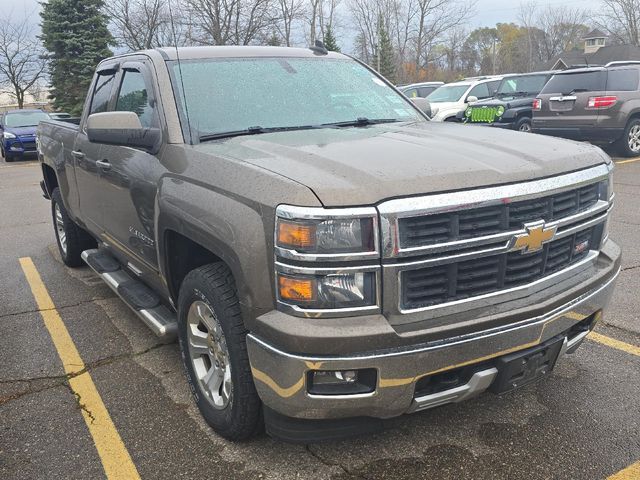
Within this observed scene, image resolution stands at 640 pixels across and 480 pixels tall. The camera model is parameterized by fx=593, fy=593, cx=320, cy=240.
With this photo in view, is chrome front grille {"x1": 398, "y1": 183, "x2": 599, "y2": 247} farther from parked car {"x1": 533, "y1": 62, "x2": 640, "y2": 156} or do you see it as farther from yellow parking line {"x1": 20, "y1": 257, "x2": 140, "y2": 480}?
parked car {"x1": 533, "y1": 62, "x2": 640, "y2": 156}

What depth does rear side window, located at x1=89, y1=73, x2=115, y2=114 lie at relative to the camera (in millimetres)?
4527

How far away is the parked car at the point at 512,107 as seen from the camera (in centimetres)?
1465

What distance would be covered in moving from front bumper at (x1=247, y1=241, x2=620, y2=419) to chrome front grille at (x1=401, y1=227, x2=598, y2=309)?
16 centimetres

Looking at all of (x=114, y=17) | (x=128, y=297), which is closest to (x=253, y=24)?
(x=114, y=17)

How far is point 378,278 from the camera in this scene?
224cm

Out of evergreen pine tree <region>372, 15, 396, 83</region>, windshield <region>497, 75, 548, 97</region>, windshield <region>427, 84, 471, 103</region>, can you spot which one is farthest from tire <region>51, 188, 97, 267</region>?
evergreen pine tree <region>372, 15, 396, 83</region>

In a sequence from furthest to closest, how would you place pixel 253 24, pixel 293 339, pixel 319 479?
pixel 253 24
pixel 319 479
pixel 293 339

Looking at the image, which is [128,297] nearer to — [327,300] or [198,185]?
[198,185]

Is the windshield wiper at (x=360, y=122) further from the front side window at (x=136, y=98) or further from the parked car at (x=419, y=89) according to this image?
the parked car at (x=419, y=89)

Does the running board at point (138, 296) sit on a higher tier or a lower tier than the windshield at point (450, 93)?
lower

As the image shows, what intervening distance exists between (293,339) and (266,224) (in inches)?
18.0

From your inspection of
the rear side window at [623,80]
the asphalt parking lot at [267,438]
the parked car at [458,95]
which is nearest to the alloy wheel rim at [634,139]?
the rear side window at [623,80]

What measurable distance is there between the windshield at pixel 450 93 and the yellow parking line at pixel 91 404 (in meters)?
14.0

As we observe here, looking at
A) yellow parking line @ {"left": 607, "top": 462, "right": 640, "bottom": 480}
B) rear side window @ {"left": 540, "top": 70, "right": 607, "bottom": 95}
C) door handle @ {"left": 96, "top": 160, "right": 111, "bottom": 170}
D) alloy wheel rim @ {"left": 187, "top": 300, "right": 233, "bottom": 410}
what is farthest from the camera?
rear side window @ {"left": 540, "top": 70, "right": 607, "bottom": 95}
